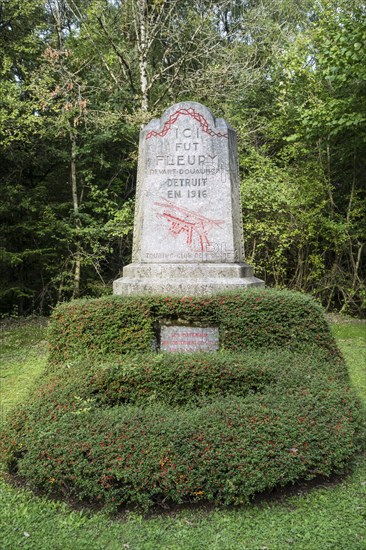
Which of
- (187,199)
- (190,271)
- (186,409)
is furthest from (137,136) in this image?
(186,409)

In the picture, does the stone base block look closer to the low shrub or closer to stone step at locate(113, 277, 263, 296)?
stone step at locate(113, 277, 263, 296)

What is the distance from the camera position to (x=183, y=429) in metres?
3.44

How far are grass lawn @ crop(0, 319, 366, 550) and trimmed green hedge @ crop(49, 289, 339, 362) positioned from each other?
1577mm

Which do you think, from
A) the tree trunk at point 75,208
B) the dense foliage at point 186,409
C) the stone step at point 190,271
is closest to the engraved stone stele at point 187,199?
the stone step at point 190,271

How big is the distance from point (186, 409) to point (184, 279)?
202 centimetres

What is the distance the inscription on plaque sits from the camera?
17.1 ft

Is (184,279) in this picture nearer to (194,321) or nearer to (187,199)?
(194,321)

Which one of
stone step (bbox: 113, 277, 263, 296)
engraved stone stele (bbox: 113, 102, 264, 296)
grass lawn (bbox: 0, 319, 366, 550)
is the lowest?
grass lawn (bbox: 0, 319, 366, 550)

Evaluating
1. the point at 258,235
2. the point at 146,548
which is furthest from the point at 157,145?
the point at 258,235

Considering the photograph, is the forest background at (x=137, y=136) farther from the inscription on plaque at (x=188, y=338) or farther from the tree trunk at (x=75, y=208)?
the inscription on plaque at (x=188, y=338)

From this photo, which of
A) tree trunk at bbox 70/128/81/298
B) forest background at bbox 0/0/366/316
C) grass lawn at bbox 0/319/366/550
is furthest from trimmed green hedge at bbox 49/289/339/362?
tree trunk at bbox 70/128/81/298

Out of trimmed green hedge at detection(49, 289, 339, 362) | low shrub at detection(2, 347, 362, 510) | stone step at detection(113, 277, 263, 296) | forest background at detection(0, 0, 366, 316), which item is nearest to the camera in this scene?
A: low shrub at detection(2, 347, 362, 510)

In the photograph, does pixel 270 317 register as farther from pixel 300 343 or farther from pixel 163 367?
pixel 163 367

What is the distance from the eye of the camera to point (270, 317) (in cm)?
490
